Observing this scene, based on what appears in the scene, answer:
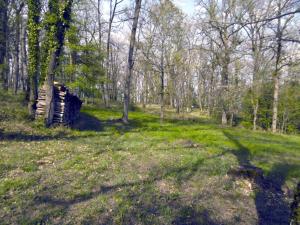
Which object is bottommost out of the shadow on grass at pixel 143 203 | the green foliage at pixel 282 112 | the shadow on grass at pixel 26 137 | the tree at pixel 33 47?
the shadow on grass at pixel 143 203

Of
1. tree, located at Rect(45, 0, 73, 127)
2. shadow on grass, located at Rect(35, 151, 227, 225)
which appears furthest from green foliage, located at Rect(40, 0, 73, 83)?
shadow on grass, located at Rect(35, 151, 227, 225)

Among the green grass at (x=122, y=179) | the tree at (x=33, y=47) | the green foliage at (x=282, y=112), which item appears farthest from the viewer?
the green foliage at (x=282, y=112)

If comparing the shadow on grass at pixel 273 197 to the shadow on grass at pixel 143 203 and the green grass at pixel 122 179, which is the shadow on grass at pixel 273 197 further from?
the shadow on grass at pixel 143 203

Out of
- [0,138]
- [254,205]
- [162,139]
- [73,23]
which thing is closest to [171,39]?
[73,23]

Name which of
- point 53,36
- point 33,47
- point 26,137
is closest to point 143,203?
point 26,137

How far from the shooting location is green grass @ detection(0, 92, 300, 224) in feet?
14.9

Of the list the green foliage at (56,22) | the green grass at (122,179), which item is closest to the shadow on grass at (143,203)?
the green grass at (122,179)

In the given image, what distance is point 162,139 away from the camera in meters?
12.3

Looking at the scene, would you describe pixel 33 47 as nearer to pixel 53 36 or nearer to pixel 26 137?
pixel 53 36

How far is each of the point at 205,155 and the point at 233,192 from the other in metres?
3.21

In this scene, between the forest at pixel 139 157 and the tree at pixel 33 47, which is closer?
the forest at pixel 139 157

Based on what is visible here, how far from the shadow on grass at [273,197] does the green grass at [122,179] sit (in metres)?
0.08

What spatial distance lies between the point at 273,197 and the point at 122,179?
425 centimetres

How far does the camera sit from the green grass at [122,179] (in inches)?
178
